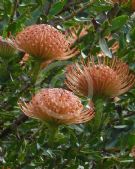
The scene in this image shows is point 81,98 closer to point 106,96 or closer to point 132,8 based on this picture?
point 106,96

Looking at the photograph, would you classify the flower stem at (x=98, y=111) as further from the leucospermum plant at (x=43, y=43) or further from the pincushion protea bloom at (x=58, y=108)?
the leucospermum plant at (x=43, y=43)

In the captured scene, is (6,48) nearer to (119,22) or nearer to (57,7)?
(57,7)

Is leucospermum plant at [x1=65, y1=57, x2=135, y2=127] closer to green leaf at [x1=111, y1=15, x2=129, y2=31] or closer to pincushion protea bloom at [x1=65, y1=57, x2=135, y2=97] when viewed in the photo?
pincushion protea bloom at [x1=65, y1=57, x2=135, y2=97]

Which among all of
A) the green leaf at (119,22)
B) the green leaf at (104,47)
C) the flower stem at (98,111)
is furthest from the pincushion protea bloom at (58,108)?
the green leaf at (119,22)

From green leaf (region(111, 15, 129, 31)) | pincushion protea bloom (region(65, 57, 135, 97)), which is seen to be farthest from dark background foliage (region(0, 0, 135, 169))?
pincushion protea bloom (region(65, 57, 135, 97))

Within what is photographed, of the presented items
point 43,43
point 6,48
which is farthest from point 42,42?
point 6,48

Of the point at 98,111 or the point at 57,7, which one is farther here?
the point at 57,7

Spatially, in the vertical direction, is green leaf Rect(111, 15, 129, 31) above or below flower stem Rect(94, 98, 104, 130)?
above
